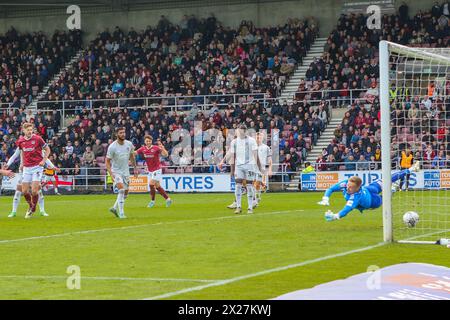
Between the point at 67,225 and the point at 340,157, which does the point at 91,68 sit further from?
the point at 67,225

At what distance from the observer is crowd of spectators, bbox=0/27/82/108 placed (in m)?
52.4

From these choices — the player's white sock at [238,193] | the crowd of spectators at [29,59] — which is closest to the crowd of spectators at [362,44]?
the crowd of spectators at [29,59]

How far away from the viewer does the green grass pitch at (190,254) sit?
34.1ft

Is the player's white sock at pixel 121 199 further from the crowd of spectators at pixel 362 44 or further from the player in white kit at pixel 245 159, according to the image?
the crowd of spectators at pixel 362 44

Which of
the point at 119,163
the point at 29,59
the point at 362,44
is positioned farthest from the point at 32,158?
the point at 29,59

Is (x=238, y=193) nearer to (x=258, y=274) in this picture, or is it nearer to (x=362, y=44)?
(x=258, y=274)

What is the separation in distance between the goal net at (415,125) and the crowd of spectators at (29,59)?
25724 millimetres

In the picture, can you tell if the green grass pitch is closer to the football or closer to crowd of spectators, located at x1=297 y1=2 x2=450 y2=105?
the football

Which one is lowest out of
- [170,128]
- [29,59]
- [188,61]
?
[170,128]

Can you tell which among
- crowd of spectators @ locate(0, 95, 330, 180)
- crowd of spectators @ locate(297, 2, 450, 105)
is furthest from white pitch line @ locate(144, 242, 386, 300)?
crowd of spectators @ locate(297, 2, 450, 105)

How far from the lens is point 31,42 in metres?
55.2

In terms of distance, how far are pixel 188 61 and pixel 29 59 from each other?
35.2 feet

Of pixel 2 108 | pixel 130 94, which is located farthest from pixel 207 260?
pixel 2 108

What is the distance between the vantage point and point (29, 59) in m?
54.0
